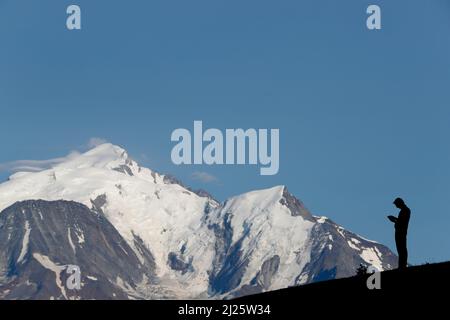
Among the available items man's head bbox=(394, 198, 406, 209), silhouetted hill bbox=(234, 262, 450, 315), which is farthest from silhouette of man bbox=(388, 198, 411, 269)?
silhouetted hill bbox=(234, 262, 450, 315)

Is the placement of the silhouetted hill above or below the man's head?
below

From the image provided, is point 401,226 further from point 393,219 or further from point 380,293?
point 380,293

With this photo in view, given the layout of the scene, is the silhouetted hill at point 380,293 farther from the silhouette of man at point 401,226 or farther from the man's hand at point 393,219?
the man's hand at point 393,219

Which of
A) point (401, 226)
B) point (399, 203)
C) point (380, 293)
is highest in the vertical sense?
point (399, 203)

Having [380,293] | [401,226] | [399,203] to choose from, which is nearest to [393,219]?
[401,226]

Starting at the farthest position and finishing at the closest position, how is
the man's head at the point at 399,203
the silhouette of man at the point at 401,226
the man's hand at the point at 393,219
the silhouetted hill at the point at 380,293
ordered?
the man's hand at the point at 393,219
the silhouette of man at the point at 401,226
the man's head at the point at 399,203
the silhouetted hill at the point at 380,293

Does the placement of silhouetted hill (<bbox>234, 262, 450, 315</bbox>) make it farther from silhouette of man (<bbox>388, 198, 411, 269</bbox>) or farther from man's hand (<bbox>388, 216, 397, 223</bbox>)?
man's hand (<bbox>388, 216, 397, 223</bbox>)

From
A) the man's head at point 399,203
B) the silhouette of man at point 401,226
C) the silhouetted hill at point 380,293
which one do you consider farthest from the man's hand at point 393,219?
the silhouetted hill at point 380,293

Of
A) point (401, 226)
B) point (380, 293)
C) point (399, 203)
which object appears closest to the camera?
point (380, 293)

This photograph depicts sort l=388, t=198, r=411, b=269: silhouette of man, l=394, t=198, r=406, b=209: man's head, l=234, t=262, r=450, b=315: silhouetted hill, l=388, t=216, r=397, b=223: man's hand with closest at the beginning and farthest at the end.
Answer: l=234, t=262, r=450, b=315: silhouetted hill → l=394, t=198, r=406, b=209: man's head → l=388, t=198, r=411, b=269: silhouette of man → l=388, t=216, r=397, b=223: man's hand
